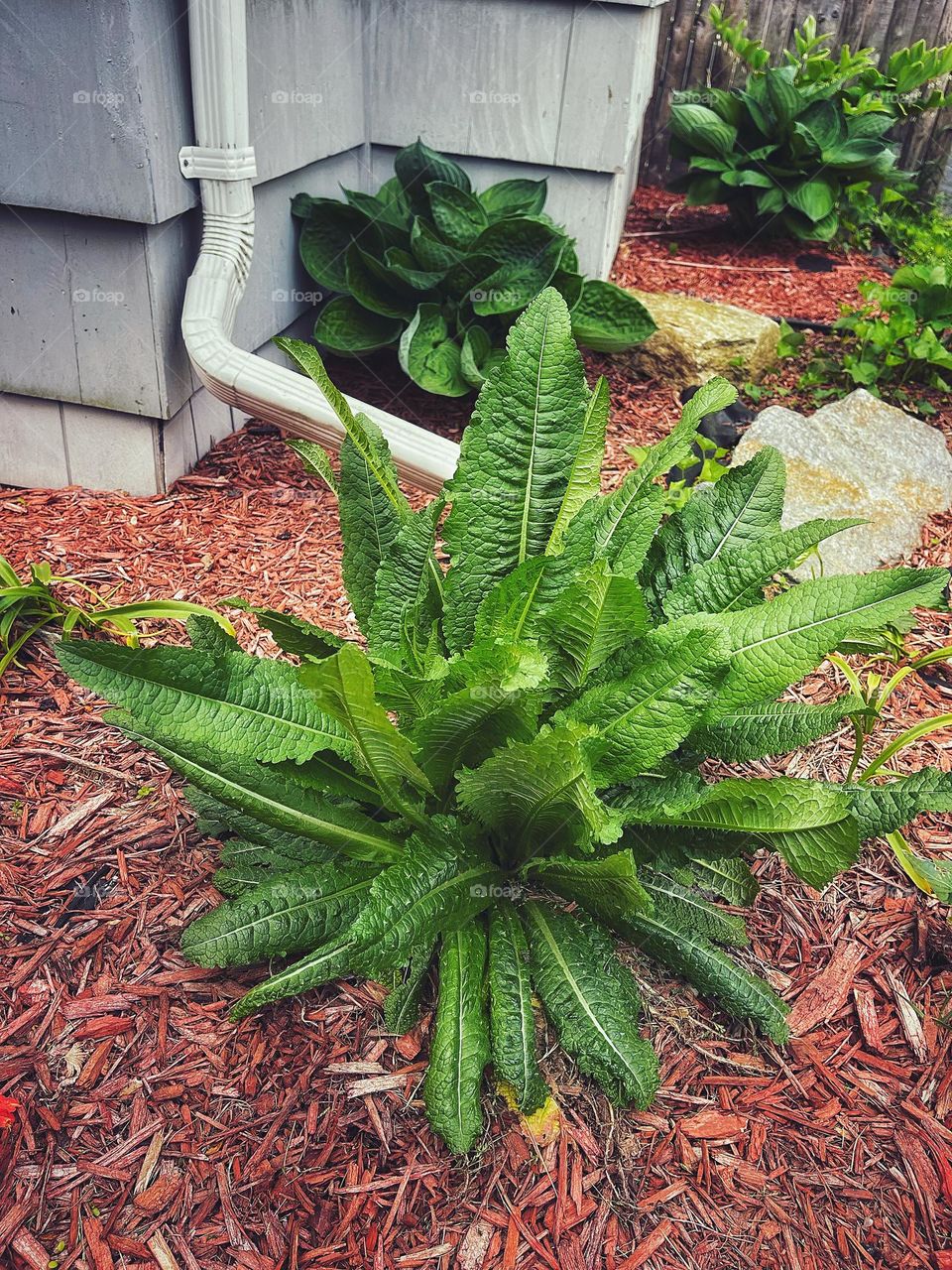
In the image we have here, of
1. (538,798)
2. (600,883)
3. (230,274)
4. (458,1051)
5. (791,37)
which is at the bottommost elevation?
(458,1051)

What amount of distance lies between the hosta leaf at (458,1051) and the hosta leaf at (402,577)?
49cm

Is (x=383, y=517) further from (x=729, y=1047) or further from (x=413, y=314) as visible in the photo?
(x=413, y=314)

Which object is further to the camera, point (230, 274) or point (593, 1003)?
point (230, 274)

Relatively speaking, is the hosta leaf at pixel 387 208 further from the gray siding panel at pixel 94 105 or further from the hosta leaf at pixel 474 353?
the gray siding panel at pixel 94 105

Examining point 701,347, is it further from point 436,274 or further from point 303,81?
point 303,81

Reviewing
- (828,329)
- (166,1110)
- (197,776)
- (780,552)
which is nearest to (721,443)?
(828,329)

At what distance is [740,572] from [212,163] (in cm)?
187

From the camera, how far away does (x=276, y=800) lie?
4.91 ft

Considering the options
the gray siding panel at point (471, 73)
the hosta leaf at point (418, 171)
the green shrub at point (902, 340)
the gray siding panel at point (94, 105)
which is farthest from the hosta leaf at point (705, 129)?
the gray siding panel at point (94, 105)

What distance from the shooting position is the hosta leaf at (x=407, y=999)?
1.52m

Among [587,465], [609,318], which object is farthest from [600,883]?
[609,318]

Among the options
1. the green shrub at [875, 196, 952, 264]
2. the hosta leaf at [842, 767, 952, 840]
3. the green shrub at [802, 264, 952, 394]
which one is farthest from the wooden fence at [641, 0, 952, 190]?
the hosta leaf at [842, 767, 952, 840]

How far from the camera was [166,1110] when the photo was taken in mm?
1457

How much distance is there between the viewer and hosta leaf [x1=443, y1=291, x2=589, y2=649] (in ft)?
5.19
